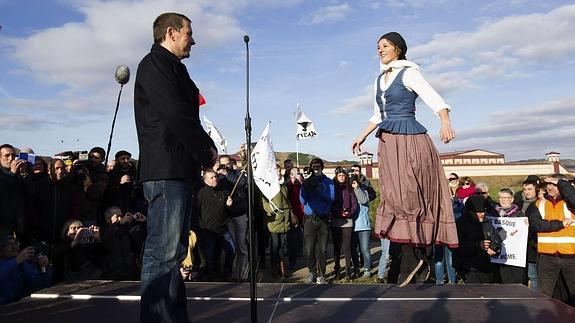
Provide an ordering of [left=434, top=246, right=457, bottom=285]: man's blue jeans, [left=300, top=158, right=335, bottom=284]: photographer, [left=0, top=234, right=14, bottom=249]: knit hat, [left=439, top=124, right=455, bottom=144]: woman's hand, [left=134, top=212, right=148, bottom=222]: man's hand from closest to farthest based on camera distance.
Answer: [left=439, top=124, right=455, bottom=144]: woman's hand, [left=0, top=234, right=14, bottom=249]: knit hat, [left=134, top=212, right=148, bottom=222]: man's hand, [left=434, top=246, right=457, bottom=285]: man's blue jeans, [left=300, top=158, right=335, bottom=284]: photographer

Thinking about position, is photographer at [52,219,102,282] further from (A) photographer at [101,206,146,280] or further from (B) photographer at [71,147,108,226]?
(B) photographer at [71,147,108,226]

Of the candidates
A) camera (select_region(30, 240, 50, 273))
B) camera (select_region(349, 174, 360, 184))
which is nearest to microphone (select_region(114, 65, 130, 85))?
camera (select_region(30, 240, 50, 273))

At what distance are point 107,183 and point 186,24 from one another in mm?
4632

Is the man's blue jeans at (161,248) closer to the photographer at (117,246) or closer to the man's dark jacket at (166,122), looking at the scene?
the man's dark jacket at (166,122)

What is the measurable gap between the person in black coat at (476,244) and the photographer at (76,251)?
481cm

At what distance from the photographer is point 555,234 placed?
6.25m

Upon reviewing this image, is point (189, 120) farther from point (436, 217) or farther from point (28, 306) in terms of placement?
point (28, 306)

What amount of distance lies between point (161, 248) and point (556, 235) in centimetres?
530

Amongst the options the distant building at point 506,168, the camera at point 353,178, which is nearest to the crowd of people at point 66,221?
the camera at point 353,178

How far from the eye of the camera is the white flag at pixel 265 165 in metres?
7.22

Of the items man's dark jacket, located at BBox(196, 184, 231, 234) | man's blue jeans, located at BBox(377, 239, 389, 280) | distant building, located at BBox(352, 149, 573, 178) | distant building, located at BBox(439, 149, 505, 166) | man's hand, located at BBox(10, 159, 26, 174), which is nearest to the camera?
man's hand, located at BBox(10, 159, 26, 174)

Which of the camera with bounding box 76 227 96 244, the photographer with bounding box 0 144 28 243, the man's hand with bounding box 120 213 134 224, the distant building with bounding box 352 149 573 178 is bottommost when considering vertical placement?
the camera with bounding box 76 227 96 244

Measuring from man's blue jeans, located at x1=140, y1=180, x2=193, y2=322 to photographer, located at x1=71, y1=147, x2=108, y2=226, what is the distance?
13.7ft

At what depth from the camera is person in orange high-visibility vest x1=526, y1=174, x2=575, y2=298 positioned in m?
6.14
